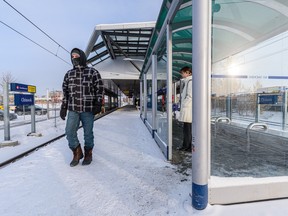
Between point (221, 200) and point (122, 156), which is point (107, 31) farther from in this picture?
point (221, 200)

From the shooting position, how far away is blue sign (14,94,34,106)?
4.63m

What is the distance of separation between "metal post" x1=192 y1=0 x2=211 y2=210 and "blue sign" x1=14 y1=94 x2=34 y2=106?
4.83 meters

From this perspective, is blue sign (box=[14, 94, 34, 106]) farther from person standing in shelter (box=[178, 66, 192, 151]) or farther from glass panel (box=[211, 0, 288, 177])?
glass panel (box=[211, 0, 288, 177])

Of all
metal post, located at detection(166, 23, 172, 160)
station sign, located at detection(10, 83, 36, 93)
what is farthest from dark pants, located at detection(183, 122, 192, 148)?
station sign, located at detection(10, 83, 36, 93)

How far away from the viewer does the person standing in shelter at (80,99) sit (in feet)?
8.51

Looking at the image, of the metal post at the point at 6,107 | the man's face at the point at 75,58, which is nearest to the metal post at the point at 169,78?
the man's face at the point at 75,58

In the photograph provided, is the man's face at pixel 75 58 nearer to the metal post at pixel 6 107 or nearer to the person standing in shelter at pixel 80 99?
the person standing in shelter at pixel 80 99

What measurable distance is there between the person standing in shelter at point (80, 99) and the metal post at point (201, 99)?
5.26 ft

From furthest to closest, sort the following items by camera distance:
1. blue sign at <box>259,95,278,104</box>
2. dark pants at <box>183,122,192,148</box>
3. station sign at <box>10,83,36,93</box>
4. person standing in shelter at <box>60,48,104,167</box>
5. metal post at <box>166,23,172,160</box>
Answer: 1. station sign at <box>10,83,36,93</box>
2. dark pants at <box>183,122,192,148</box>
3. blue sign at <box>259,95,278,104</box>
4. metal post at <box>166,23,172,160</box>
5. person standing in shelter at <box>60,48,104,167</box>

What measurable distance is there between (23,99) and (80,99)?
3256mm

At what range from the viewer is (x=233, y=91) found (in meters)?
3.28

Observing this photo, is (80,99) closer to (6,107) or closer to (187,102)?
(187,102)

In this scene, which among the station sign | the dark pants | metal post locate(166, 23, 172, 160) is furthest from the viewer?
the station sign

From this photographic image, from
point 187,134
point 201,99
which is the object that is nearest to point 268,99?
point 187,134
